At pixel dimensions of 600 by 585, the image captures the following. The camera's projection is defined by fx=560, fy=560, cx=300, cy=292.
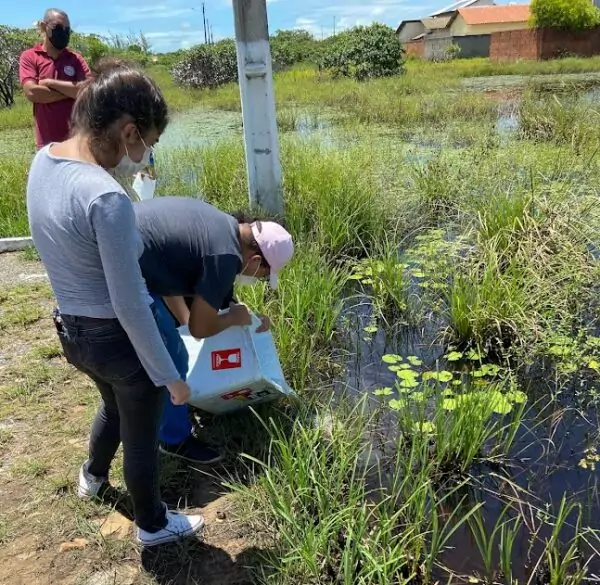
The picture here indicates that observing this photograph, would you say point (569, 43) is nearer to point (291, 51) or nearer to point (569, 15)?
point (569, 15)

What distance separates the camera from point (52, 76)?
155 inches

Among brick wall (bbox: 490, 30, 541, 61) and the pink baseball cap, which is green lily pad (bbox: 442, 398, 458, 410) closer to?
the pink baseball cap

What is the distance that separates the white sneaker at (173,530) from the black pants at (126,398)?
0.08 feet

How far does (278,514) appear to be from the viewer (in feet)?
6.07

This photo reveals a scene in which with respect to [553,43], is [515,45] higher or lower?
higher

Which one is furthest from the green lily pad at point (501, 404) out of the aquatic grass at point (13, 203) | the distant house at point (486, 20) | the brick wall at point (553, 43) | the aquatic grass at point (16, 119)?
the distant house at point (486, 20)

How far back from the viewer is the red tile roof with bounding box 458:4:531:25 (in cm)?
4362

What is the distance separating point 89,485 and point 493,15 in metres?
51.0

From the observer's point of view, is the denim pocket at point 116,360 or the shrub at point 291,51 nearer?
the denim pocket at point 116,360

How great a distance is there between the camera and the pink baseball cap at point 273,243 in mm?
1832

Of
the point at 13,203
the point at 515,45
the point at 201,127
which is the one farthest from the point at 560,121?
the point at 515,45

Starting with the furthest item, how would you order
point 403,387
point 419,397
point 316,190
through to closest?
point 316,190 < point 403,387 < point 419,397

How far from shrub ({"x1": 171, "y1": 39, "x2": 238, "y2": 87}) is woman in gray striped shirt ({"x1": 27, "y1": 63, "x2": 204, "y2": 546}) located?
22156 mm

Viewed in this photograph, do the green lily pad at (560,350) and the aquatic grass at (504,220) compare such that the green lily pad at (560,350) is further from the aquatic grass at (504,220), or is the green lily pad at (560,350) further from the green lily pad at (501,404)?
the aquatic grass at (504,220)
